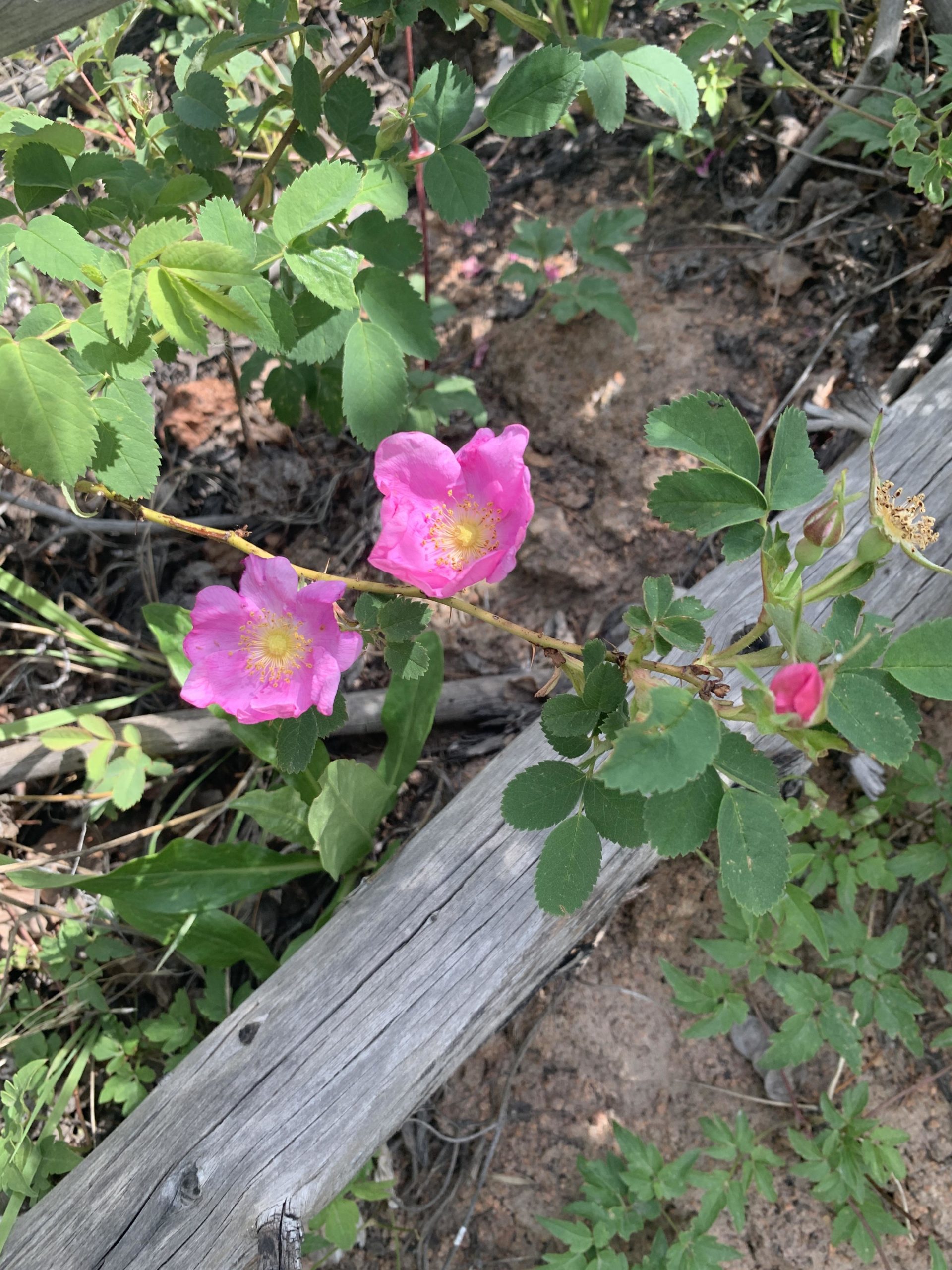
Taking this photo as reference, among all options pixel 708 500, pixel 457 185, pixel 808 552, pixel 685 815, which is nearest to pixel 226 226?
pixel 457 185

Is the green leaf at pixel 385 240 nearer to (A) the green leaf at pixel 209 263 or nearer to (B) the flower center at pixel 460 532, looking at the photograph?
(B) the flower center at pixel 460 532

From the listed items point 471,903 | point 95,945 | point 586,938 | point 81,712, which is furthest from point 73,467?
point 586,938

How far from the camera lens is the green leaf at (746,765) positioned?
43.9 inches

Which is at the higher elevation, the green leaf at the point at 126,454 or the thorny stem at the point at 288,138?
the thorny stem at the point at 288,138

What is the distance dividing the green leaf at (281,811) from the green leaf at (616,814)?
85cm

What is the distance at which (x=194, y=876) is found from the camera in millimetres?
1913

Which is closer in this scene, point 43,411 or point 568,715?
point 43,411

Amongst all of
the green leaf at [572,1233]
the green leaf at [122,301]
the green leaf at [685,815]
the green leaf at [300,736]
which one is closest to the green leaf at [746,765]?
the green leaf at [685,815]

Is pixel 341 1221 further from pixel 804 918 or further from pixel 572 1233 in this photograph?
pixel 804 918

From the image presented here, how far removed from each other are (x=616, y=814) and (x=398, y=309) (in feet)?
3.19

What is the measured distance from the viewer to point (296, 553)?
95.6 inches

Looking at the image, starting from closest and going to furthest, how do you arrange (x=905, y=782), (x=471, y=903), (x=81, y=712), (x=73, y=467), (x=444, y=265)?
(x=73, y=467), (x=471, y=903), (x=905, y=782), (x=81, y=712), (x=444, y=265)

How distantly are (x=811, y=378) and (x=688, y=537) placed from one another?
0.52 m

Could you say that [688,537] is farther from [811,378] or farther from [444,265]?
[444,265]
